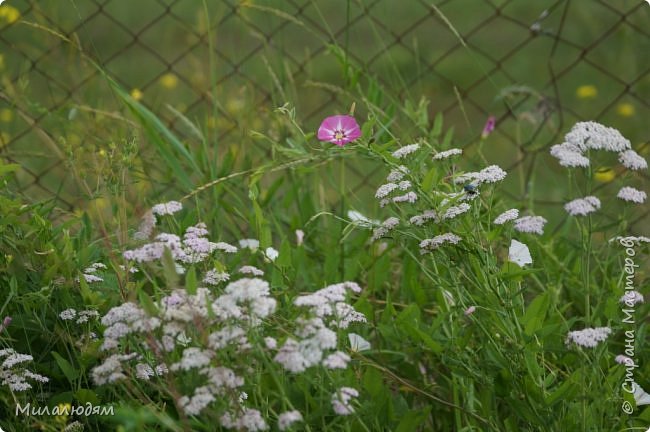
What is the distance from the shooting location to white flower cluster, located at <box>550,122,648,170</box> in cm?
126

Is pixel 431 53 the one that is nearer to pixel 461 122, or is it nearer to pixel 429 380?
pixel 461 122

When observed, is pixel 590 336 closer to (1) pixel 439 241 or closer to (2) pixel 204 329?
(1) pixel 439 241

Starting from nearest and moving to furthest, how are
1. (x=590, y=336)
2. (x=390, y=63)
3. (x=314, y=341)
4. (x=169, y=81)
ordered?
(x=314, y=341)
(x=590, y=336)
(x=390, y=63)
(x=169, y=81)

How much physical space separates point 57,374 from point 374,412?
0.53 metres

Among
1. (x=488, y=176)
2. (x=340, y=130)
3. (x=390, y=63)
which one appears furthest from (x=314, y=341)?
(x=390, y=63)

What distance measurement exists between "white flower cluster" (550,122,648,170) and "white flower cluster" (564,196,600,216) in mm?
50

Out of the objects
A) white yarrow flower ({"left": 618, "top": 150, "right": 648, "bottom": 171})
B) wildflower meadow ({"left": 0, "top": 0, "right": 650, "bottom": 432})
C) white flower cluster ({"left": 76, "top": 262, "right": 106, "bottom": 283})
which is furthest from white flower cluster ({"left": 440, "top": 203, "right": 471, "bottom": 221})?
white flower cluster ({"left": 76, "top": 262, "right": 106, "bottom": 283})

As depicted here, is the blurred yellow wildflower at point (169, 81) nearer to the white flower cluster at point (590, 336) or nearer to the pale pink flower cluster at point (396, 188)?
the pale pink flower cluster at point (396, 188)

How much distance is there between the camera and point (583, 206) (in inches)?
48.1

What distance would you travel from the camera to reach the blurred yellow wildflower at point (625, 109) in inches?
127

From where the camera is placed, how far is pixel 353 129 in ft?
4.69

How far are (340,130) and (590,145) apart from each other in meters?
0.38

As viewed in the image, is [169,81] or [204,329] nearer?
[204,329]

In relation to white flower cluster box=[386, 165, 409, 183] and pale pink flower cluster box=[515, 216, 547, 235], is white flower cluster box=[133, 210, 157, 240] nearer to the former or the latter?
white flower cluster box=[386, 165, 409, 183]
